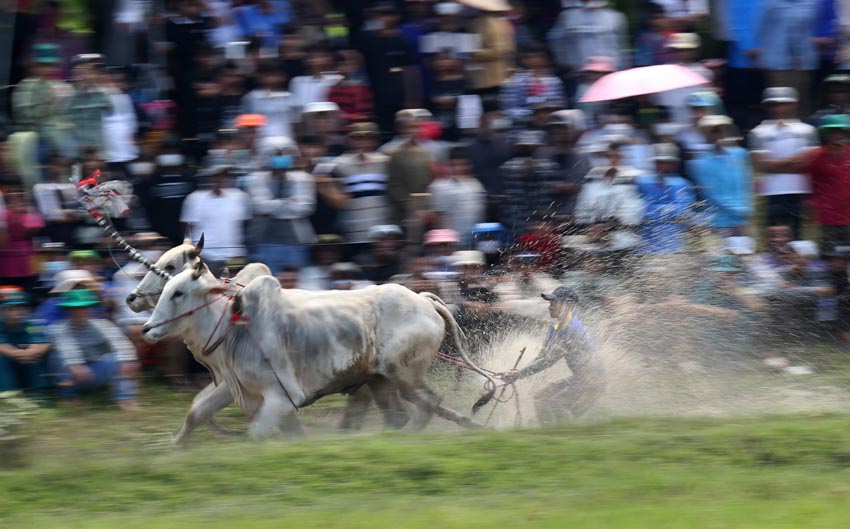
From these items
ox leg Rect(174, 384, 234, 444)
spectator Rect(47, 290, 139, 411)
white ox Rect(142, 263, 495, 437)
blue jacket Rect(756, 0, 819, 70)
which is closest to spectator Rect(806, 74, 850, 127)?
Answer: blue jacket Rect(756, 0, 819, 70)

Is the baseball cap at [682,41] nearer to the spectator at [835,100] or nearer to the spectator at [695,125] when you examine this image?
the spectator at [695,125]

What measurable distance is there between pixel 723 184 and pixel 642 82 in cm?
124

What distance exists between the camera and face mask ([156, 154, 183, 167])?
13.4 m

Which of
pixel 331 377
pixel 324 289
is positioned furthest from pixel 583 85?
pixel 331 377

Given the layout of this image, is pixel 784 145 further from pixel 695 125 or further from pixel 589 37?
pixel 589 37

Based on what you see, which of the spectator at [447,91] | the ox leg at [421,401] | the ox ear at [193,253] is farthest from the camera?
the spectator at [447,91]

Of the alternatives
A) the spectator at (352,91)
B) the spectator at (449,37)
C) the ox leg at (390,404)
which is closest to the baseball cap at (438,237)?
the ox leg at (390,404)

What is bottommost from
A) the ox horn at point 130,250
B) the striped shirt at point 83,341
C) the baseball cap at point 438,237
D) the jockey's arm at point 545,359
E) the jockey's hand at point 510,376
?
the jockey's hand at point 510,376

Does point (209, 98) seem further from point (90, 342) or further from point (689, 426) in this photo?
point (689, 426)

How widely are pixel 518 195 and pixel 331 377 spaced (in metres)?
3.16

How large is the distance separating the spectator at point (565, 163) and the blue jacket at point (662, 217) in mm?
568

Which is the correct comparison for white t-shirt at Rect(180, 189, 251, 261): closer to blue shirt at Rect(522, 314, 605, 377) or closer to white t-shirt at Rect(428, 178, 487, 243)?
white t-shirt at Rect(428, 178, 487, 243)

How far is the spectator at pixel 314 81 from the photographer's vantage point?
45.8 ft

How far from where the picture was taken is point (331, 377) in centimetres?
1104
